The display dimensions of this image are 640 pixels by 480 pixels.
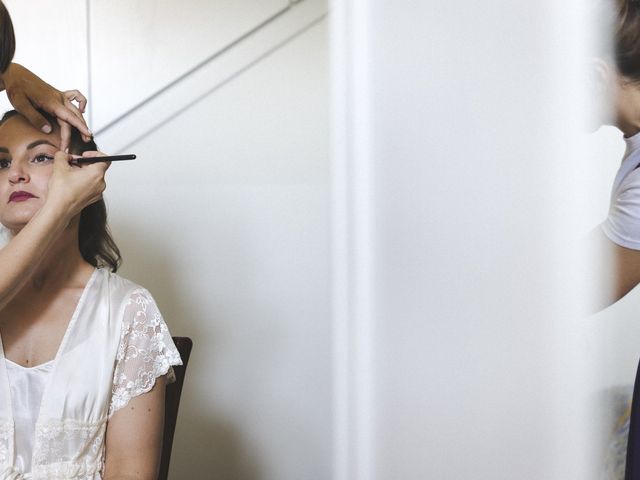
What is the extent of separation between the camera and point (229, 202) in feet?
7.95

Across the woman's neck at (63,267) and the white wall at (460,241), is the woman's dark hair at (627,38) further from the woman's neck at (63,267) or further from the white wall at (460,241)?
A: the woman's neck at (63,267)

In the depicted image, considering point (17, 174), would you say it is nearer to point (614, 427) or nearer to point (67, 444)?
point (67, 444)

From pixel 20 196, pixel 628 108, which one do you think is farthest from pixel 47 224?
pixel 628 108

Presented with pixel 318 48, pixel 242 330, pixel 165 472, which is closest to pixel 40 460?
pixel 165 472

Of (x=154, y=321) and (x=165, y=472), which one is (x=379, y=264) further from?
(x=165, y=472)

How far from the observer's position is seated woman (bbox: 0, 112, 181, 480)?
133cm

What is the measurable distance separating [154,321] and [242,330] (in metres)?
0.99

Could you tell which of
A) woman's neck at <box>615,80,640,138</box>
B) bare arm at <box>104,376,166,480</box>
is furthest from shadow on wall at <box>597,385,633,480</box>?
bare arm at <box>104,376,166,480</box>

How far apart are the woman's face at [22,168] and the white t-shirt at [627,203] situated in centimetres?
123

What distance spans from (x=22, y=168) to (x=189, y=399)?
122cm

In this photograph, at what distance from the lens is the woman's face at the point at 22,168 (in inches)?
55.7

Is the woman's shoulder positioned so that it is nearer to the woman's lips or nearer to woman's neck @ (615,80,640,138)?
the woman's lips

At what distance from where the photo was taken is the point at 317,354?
8.00ft

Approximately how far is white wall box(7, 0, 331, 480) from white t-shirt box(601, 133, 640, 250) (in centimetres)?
199
